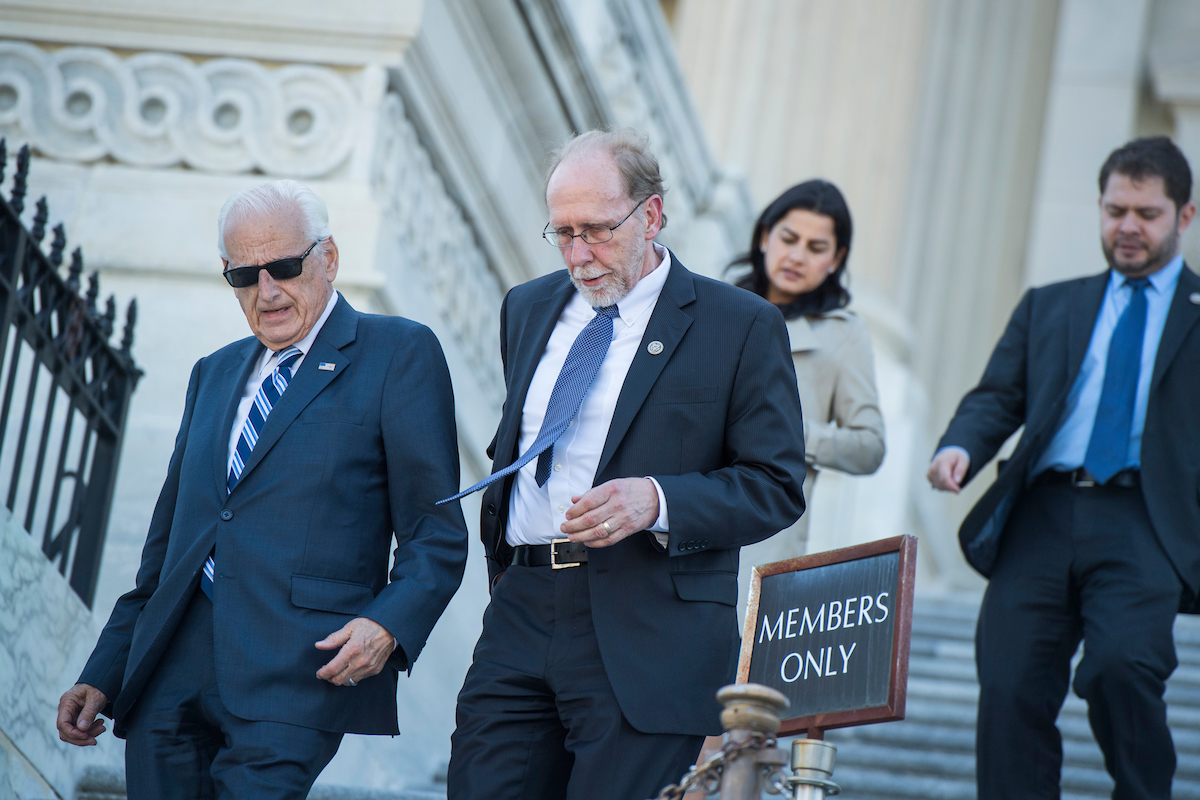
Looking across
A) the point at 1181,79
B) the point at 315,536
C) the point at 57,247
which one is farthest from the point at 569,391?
the point at 1181,79

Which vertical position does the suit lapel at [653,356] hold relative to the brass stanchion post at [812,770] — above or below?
above

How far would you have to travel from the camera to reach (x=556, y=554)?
3551 mm

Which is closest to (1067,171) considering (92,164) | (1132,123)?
(1132,123)

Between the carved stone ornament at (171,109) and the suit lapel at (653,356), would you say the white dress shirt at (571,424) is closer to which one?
the suit lapel at (653,356)

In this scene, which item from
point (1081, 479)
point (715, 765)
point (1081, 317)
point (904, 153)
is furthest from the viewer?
point (904, 153)

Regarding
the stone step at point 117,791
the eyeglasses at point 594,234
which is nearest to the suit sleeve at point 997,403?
the eyeglasses at point 594,234

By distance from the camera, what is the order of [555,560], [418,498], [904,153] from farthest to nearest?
[904,153] < [418,498] < [555,560]

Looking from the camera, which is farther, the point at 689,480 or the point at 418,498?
the point at 418,498

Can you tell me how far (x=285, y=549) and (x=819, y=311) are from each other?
225 centimetres

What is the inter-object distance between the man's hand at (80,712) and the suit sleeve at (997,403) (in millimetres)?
2605

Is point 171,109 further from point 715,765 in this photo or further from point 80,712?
point 715,765

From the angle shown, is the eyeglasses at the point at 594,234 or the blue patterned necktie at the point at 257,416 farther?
the blue patterned necktie at the point at 257,416

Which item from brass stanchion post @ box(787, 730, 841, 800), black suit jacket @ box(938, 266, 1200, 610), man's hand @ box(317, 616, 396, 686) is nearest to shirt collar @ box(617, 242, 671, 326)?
man's hand @ box(317, 616, 396, 686)

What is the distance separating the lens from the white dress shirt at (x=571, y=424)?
359 centimetres
